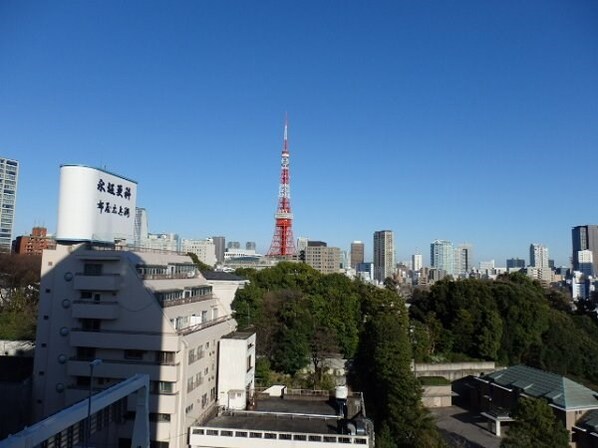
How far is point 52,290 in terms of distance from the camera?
47.1ft

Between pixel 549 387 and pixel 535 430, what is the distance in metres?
5.76

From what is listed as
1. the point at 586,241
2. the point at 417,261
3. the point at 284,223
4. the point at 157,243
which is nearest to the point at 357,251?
the point at 417,261

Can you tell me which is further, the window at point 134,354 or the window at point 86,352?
the window at point 86,352

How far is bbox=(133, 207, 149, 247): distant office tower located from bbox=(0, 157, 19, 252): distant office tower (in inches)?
1467

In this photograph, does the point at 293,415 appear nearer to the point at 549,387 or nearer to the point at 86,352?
the point at 86,352

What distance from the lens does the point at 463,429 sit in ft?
60.7

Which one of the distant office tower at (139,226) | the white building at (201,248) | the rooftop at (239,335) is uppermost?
the white building at (201,248)

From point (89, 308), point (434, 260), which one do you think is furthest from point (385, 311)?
point (434, 260)

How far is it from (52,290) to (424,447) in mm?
11863

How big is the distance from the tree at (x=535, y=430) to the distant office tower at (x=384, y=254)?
96.3 m

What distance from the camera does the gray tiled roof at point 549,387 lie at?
16.5 metres

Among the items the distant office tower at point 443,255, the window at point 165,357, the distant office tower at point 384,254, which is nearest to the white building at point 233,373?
the window at point 165,357

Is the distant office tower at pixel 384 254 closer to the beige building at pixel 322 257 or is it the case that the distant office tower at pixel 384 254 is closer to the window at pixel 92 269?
the beige building at pixel 322 257

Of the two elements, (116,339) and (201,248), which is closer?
(116,339)
